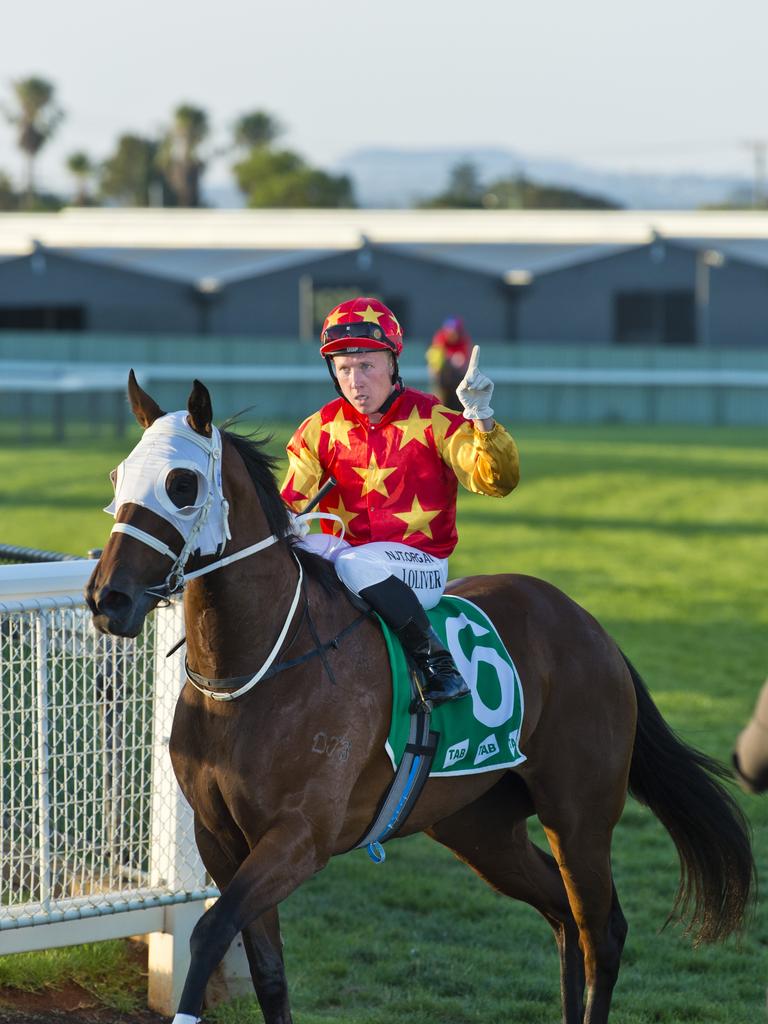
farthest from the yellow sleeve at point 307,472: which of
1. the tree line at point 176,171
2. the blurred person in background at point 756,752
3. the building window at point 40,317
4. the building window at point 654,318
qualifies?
the tree line at point 176,171

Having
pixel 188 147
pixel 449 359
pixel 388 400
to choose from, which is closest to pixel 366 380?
pixel 388 400

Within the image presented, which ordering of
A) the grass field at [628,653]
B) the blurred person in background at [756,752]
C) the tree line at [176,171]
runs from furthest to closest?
the tree line at [176,171]
the grass field at [628,653]
the blurred person in background at [756,752]

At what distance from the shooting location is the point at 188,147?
2911 inches

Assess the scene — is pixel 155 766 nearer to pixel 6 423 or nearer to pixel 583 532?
pixel 583 532

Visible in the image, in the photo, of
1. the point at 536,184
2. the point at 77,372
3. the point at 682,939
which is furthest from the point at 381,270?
the point at 536,184

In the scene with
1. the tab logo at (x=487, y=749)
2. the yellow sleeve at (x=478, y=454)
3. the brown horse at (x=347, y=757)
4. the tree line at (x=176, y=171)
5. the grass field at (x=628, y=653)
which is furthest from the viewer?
the tree line at (x=176, y=171)

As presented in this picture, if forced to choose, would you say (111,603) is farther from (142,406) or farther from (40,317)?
(40,317)

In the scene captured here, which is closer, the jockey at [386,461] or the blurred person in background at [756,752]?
the blurred person in background at [756,752]

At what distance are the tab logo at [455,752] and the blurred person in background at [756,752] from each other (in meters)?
1.05

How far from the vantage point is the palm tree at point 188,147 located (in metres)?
73.9

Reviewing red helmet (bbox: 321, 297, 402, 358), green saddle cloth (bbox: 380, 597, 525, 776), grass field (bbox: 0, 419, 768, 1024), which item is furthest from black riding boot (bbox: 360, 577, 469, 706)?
grass field (bbox: 0, 419, 768, 1024)

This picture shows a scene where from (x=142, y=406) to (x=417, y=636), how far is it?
3.03 ft

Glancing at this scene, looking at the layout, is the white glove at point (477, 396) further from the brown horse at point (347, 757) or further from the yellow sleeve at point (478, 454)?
the brown horse at point (347, 757)

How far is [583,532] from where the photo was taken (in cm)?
1573
